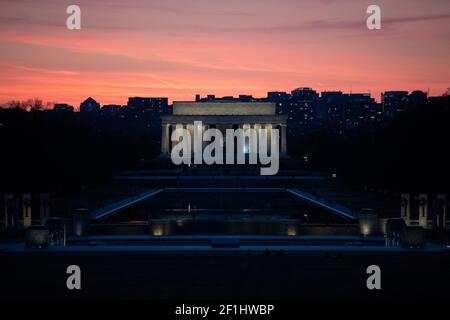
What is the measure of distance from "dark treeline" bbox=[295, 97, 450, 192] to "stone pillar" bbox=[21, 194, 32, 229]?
2109 centimetres

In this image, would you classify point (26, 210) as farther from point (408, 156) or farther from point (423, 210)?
point (408, 156)

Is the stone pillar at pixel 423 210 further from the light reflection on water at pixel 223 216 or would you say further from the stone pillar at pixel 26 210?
the stone pillar at pixel 26 210

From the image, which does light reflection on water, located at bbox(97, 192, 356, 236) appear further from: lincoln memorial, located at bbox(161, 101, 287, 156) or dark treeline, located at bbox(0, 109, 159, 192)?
lincoln memorial, located at bbox(161, 101, 287, 156)

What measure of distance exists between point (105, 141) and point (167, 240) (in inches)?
2050

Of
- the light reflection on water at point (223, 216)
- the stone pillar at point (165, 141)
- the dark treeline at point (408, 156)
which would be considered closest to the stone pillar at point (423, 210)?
the light reflection on water at point (223, 216)

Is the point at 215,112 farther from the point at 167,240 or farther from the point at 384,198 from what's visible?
the point at 167,240

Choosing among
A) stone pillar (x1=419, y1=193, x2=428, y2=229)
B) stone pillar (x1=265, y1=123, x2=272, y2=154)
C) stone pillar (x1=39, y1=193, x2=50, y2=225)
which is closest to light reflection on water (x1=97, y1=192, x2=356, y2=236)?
stone pillar (x1=39, y1=193, x2=50, y2=225)

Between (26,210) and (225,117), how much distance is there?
2639 inches

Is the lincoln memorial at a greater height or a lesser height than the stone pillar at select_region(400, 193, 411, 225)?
greater

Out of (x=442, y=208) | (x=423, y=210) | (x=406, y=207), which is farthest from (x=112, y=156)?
(x=442, y=208)

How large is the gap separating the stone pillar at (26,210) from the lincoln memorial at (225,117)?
64957mm

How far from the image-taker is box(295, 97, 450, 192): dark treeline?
47188 mm

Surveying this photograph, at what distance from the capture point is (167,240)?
33.2 metres

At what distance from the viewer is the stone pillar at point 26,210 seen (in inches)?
1519
